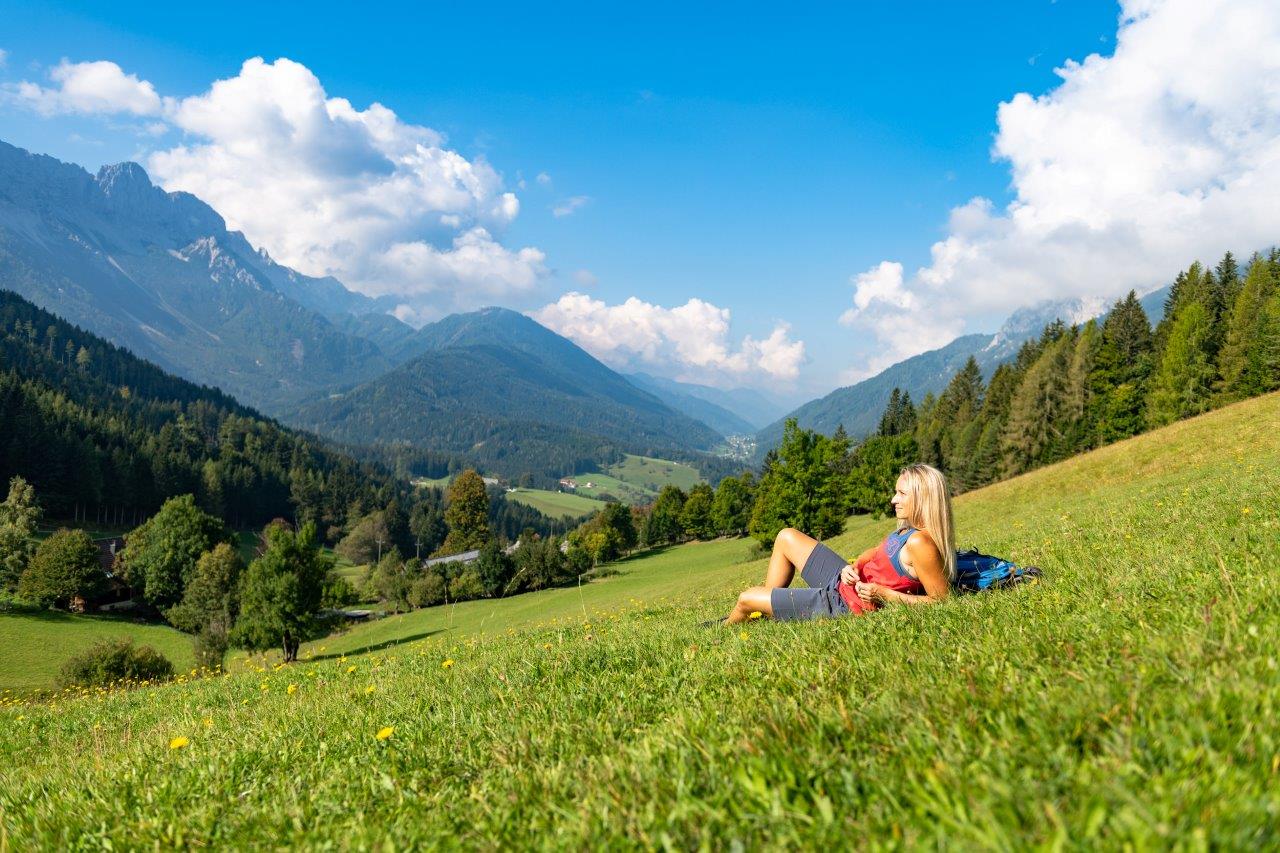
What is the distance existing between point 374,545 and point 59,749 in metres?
119

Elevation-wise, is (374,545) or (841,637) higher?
(841,637)

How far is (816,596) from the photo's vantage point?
6.36 metres

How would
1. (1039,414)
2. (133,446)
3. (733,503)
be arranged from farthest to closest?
(133,446)
(733,503)
(1039,414)

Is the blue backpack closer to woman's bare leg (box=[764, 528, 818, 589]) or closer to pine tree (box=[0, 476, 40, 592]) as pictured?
woman's bare leg (box=[764, 528, 818, 589])

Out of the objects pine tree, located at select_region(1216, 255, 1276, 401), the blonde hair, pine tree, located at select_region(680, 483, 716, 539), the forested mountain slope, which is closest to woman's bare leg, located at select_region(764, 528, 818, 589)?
→ the blonde hair

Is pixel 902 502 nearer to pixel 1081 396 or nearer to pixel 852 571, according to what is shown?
pixel 852 571

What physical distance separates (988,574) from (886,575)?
3.14 feet

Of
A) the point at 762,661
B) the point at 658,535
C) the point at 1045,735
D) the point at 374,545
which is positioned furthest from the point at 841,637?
the point at 374,545

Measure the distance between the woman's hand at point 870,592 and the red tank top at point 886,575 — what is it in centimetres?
4

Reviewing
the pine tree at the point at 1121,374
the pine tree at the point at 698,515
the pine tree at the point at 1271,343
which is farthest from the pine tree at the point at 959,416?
the pine tree at the point at 698,515


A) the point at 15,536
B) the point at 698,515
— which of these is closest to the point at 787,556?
the point at 15,536

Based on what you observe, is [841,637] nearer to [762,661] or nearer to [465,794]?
[762,661]

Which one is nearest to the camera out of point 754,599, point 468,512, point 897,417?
point 754,599

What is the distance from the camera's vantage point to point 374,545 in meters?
115
